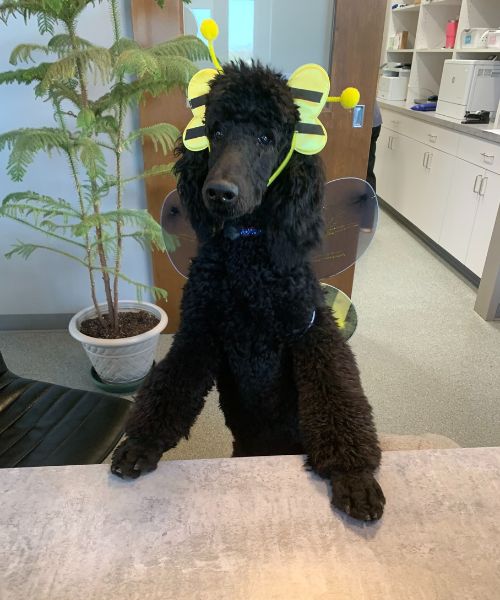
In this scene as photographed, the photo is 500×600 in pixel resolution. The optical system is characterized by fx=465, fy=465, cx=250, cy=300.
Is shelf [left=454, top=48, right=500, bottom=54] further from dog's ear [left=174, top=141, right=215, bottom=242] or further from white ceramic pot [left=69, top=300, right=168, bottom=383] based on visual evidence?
dog's ear [left=174, top=141, right=215, bottom=242]

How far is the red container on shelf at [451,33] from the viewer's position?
12.2 feet

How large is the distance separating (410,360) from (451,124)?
75.1 inches

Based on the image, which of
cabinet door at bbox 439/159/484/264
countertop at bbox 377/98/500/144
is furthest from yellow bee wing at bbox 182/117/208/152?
cabinet door at bbox 439/159/484/264

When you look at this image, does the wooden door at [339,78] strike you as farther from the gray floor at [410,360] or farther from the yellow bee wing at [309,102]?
the yellow bee wing at [309,102]

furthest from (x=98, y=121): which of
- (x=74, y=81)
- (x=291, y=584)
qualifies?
(x=291, y=584)

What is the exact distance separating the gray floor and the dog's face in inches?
45.6

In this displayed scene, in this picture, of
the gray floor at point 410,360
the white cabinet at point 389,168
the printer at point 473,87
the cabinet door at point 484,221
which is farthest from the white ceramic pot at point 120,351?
the white cabinet at point 389,168

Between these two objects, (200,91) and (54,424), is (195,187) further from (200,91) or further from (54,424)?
(54,424)

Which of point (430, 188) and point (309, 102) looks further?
point (430, 188)

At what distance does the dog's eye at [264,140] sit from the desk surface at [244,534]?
49cm

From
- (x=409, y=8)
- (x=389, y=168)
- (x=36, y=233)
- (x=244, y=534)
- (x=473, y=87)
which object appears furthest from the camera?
(x=389, y=168)

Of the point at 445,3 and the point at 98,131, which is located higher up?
the point at 445,3

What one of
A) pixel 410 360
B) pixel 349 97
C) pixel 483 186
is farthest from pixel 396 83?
pixel 349 97

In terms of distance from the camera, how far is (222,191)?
2.13 ft
